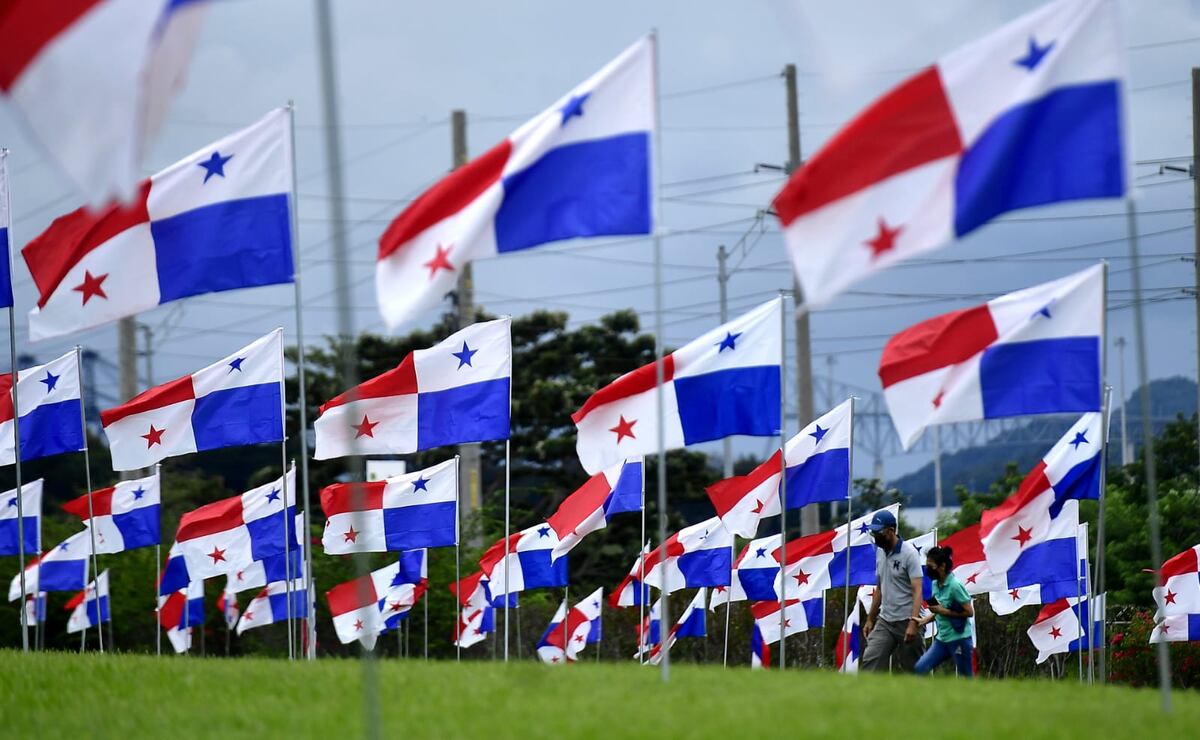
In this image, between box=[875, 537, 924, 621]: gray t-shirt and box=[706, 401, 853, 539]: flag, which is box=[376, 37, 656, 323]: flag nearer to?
box=[875, 537, 924, 621]: gray t-shirt

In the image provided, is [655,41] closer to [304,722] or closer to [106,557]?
[304,722]

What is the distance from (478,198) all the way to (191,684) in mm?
4628

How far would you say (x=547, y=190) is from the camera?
14.6 m

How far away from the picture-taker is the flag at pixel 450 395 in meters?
21.7

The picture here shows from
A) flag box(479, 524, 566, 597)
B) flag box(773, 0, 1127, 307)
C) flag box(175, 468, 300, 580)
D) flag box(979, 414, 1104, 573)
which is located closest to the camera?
flag box(773, 0, 1127, 307)

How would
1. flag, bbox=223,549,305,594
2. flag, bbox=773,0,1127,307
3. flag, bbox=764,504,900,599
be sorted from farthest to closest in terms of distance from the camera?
Result: flag, bbox=223,549,305,594 < flag, bbox=764,504,900,599 < flag, bbox=773,0,1127,307

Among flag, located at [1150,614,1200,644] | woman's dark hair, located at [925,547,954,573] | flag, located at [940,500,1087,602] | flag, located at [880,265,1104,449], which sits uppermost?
→ flag, located at [880,265,1104,449]

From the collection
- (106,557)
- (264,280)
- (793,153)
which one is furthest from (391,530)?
(106,557)

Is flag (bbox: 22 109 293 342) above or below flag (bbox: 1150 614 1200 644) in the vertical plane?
above

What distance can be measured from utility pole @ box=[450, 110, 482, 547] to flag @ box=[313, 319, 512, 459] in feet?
71.4

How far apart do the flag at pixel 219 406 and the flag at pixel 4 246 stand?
2.51 metres

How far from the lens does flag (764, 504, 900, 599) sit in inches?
1186

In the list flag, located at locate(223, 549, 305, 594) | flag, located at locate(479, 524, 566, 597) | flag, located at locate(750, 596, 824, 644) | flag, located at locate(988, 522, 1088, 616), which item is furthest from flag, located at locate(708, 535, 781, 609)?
flag, located at locate(223, 549, 305, 594)

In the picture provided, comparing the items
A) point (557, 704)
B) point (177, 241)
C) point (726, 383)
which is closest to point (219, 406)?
point (177, 241)
